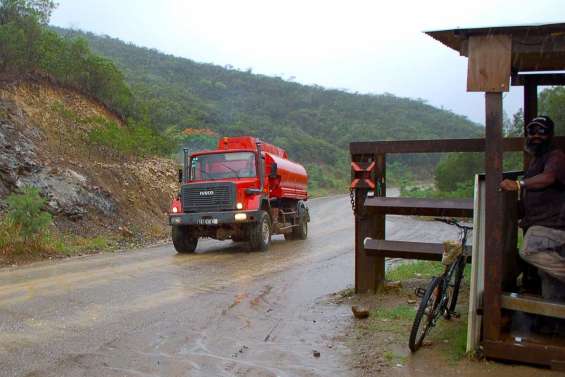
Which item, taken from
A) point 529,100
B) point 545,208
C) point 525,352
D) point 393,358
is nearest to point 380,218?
point 529,100

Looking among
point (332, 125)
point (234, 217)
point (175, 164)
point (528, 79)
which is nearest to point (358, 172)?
point (528, 79)

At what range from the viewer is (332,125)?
72000mm

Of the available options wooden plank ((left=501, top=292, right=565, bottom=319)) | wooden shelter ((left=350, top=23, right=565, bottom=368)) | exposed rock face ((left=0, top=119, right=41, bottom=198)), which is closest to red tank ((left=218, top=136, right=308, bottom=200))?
exposed rock face ((left=0, top=119, right=41, bottom=198))

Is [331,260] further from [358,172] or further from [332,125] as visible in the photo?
[332,125]

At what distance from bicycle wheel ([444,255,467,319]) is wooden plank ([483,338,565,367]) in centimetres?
94

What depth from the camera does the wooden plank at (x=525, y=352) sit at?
4824 millimetres

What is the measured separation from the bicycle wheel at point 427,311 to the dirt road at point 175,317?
26.0 inches

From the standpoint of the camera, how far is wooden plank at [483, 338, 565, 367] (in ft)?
15.8

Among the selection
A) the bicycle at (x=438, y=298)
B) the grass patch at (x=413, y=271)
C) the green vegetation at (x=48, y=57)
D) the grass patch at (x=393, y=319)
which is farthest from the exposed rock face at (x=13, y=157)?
the bicycle at (x=438, y=298)

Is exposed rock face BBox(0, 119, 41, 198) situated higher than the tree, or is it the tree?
the tree

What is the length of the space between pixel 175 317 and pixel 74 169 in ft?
41.4

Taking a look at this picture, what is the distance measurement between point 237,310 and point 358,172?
2.29m

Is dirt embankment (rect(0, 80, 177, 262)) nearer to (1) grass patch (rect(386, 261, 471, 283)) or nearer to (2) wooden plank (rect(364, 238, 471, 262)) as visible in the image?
(1) grass patch (rect(386, 261, 471, 283))

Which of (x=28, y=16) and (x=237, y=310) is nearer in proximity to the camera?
(x=237, y=310)
